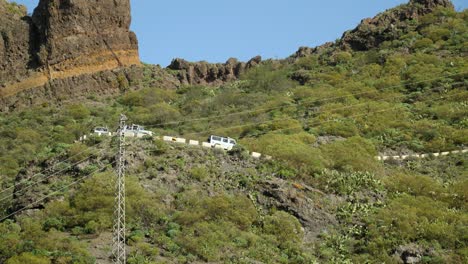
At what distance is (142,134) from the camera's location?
65.0 m

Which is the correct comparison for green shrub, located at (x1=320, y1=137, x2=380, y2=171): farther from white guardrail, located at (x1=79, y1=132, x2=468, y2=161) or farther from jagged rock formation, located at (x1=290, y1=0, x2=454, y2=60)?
jagged rock formation, located at (x1=290, y1=0, x2=454, y2=60)

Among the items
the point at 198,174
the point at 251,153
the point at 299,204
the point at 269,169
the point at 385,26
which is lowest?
the point at 299,204

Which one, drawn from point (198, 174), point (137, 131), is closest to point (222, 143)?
point (137, 131)

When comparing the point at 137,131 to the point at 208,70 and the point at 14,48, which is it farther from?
the point at 208,70

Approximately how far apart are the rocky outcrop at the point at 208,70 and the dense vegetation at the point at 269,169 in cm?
763

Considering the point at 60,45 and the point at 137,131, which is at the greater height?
the point at 60,45

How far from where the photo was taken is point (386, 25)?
10200 centimetres

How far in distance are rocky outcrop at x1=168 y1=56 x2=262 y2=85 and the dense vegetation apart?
25.0 feet

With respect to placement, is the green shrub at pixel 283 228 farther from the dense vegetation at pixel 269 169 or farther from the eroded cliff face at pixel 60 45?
the eroded cliff face at pixel 60 45

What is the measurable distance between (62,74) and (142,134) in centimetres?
2491

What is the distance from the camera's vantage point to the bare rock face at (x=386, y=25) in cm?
10000

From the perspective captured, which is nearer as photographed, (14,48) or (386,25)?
(14,48)

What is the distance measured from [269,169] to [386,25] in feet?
153

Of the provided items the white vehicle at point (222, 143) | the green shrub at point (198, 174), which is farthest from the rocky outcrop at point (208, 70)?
the green shrub at point (198, 174)
